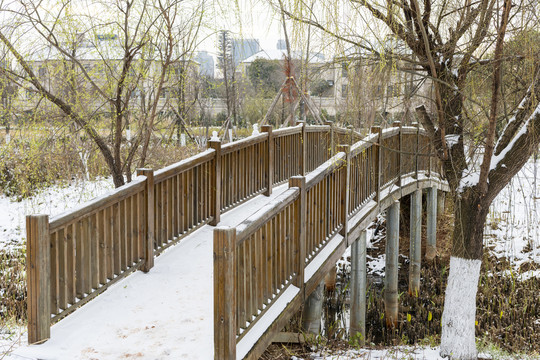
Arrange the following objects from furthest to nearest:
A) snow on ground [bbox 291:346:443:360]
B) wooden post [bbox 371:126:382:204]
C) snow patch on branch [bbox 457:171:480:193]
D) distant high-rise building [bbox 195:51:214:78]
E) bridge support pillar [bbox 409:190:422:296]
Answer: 1. bridge support pillar [bbox 409:190:422:296]
2. distant high-rise building [bbox 195:51:214:78]
3. wooden post [bbox 371:126:382:204]
4. snow patch on branch [bbox 457:171:480:193]
5. snow on ground [bbox 291:346:443:360]

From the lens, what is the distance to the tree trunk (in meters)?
7.75

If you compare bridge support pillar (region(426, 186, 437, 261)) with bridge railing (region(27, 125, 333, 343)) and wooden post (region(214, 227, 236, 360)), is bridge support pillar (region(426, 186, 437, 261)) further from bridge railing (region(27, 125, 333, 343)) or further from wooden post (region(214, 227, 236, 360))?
wooden post (region(214, 227, 236, 360))

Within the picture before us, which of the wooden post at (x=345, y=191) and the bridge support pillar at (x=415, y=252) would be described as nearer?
the wooden post at (x=345, y=191)

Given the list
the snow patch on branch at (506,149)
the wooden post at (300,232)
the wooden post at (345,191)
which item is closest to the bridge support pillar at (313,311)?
the wooden post at (345,191)

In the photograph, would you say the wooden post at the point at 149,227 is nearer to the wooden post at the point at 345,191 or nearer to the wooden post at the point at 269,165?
the wooden post at the point at 345,191

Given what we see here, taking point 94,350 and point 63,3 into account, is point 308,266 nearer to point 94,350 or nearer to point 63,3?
point 94,350

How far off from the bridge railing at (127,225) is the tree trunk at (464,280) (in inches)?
126

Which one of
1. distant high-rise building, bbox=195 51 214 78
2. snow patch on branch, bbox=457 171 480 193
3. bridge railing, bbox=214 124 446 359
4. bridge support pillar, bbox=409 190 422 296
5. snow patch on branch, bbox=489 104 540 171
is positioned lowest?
bridge support pillar, bbox=409 190 422 296

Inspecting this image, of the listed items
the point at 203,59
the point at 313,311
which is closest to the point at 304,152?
the point at 203,59

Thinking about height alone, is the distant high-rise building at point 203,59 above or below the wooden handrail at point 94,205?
above

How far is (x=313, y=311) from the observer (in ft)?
28.2

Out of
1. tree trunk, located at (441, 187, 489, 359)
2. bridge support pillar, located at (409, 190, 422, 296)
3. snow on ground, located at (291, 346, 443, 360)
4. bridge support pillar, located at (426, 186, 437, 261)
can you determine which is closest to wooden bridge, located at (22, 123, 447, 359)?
snow on ground, located at (291, 346, 443, 360)

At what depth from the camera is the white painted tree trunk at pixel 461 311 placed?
783 cm

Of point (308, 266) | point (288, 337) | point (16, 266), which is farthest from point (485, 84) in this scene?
point (16, 266)
